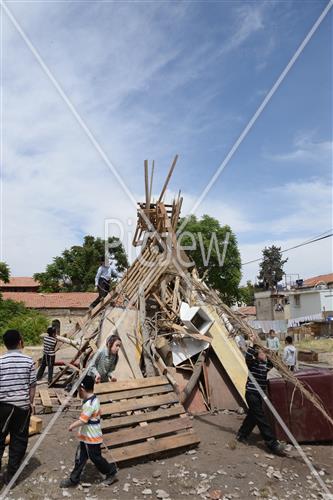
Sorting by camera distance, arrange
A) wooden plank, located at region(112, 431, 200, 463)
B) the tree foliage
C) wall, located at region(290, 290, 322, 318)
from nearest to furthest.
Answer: wooden plank, located at region(112, 431, 200, 463) < the tree foliage < wall, located at region(290, 290, 322, 318)

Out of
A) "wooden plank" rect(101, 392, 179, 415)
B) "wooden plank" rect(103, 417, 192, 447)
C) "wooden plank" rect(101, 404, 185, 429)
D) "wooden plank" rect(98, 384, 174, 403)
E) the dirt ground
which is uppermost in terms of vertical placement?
"wooden plank" rect(98, 384, 174, 403)

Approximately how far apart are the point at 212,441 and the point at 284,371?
1726 mm

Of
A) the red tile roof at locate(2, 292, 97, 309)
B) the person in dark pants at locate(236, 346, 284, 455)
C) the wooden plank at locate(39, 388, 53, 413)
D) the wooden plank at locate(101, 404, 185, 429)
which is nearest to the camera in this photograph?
the wooden plank at locate(101, 404, 185, 429)

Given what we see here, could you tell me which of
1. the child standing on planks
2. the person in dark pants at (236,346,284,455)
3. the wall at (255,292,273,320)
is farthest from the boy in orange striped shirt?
the wall at (255,292,273,320)

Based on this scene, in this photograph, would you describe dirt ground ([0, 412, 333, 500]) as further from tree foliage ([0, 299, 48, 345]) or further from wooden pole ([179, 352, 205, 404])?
tree foliage ([0, 299, 48, 345])

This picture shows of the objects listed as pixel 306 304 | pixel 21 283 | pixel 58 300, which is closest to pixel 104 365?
pixel 58 300

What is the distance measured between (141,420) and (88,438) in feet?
4.87

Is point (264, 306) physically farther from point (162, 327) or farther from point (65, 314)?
point (162, 327)

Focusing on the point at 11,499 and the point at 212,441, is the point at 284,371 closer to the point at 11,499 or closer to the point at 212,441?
the point at 212,441

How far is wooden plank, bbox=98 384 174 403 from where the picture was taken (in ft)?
19.7

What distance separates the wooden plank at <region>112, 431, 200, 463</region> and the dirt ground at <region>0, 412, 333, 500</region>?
0.13 metres

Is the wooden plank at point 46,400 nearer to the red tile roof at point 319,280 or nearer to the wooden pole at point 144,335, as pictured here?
the wooden pole at point 144,335

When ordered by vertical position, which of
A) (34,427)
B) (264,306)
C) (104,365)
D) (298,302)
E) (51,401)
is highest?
(104,365)

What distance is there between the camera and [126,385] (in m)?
6.34
